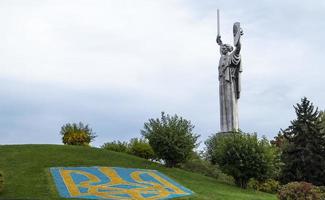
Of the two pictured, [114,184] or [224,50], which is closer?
[114,184]

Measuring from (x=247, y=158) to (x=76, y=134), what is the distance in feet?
66.5

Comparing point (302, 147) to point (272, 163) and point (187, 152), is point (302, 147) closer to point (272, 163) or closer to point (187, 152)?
point (272, 163)

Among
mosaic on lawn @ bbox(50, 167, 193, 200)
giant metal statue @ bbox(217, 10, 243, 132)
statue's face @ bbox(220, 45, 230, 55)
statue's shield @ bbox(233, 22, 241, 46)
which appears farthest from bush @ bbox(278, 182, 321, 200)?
statue's face @ bbox(220, 45, 230, 55)

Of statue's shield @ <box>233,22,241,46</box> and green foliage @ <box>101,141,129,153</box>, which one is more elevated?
statue's shield @ <box>233,22,241,46</box>

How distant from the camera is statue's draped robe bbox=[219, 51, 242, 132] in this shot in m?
51.8

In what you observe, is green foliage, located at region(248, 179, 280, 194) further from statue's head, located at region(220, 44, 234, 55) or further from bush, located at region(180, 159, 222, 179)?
statue's head, located at region(220, 44, 234, 55)

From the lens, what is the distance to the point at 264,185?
4309 centimetres

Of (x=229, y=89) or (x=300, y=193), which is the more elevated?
(x=229, y=89)

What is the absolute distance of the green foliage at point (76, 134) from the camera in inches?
2085

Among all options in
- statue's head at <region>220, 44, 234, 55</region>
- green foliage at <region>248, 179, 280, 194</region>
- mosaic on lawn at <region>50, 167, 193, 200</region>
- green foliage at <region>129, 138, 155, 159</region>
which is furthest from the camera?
statue's head at <region>220, 44, 234, 55</region>

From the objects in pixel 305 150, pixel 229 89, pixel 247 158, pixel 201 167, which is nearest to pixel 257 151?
pixel 247 158

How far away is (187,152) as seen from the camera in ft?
141

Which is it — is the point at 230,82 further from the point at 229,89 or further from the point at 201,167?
the point at 201,167

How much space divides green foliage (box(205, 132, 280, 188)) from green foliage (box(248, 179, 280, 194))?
8.16ft
